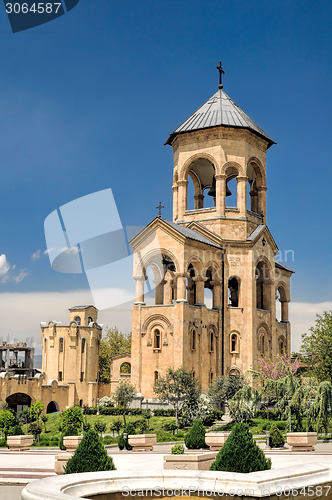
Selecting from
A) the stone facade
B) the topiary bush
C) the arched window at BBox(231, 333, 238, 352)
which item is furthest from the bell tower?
the topiary bush

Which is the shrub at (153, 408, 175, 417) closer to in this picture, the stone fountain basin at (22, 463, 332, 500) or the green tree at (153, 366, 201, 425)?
the green tree at (153, 366, 201, 425)

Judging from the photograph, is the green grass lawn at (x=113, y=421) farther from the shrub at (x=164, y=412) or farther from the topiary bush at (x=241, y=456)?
the topiary bush at (x=241, y=456)

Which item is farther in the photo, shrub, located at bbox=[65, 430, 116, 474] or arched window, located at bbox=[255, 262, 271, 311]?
arched window, located at bbox=[255, 262, 271, 311]

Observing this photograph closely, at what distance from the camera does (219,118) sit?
41812mm

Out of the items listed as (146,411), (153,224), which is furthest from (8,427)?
(153,224)

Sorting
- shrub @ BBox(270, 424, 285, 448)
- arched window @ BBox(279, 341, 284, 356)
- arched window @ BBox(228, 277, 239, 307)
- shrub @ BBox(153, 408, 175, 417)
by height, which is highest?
arched window @ BBox(228, 277, 239, 307)

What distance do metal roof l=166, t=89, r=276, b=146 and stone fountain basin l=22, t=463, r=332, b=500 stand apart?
32733mm

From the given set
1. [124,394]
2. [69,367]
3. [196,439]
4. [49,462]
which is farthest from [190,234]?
[49,462]

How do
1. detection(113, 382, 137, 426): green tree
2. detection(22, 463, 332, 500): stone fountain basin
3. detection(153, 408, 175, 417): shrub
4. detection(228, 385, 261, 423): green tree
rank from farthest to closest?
detection(113, 382, 137, 426): green tree → detection(153, 408, 175, 417): shrub → detection(228, 385, 261, 423): green tree → detection(22, 463, 332, 500): stone fountain basin

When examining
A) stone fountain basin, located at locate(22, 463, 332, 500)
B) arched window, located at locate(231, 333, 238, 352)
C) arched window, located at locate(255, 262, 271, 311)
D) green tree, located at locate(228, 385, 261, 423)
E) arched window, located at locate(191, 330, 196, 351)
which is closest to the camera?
stone fountain basin, located at locate(22, 463, 332, 500)

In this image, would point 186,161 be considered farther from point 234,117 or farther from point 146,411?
point 146,411

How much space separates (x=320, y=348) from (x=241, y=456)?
115 ft

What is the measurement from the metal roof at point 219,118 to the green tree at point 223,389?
17577mm

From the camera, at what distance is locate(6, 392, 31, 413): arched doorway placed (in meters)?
49.9
